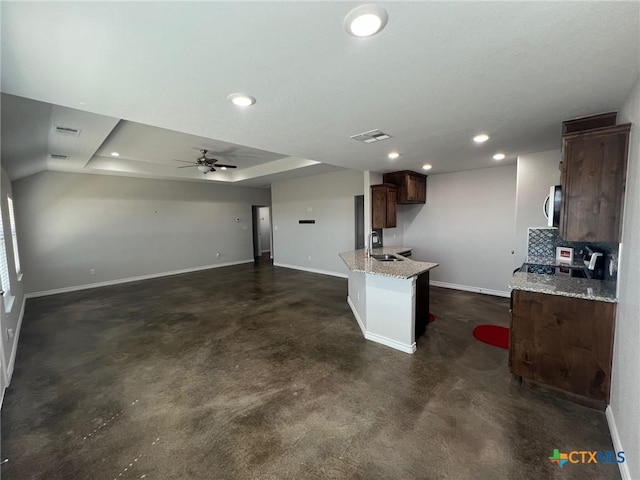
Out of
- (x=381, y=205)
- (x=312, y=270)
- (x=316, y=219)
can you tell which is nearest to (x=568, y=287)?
(x=381, y=205)

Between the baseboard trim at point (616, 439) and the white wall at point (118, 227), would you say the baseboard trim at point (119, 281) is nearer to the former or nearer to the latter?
the white wall at point (118, 227)

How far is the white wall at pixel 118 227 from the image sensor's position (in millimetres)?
5629

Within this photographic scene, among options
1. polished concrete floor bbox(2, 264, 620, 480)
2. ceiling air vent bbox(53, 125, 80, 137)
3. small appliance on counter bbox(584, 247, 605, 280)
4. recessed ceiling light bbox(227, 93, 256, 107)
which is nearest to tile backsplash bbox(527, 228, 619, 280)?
small appliance on counter bbox(584, 247, 605, 280)

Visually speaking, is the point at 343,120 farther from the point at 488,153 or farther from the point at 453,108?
the point at 488,153

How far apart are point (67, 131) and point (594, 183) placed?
5.36 metres

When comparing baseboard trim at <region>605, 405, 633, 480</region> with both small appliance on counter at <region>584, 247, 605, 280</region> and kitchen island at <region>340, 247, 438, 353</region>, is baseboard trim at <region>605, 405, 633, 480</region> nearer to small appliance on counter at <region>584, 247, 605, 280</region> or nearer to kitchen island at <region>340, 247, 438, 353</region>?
small appliance on counter at <region>584, 247, 605, 280</region>

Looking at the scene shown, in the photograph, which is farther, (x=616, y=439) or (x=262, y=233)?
(x=262, y=233)

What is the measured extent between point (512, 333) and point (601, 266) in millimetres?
1127

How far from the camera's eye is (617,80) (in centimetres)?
183

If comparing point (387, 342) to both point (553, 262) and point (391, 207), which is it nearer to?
point (553, 262)

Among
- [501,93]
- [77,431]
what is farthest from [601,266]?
[77,431]

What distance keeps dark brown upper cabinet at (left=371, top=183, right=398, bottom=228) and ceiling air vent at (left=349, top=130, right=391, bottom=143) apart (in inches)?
81.5

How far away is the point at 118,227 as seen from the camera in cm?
672

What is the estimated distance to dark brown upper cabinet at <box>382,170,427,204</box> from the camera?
208 inches
